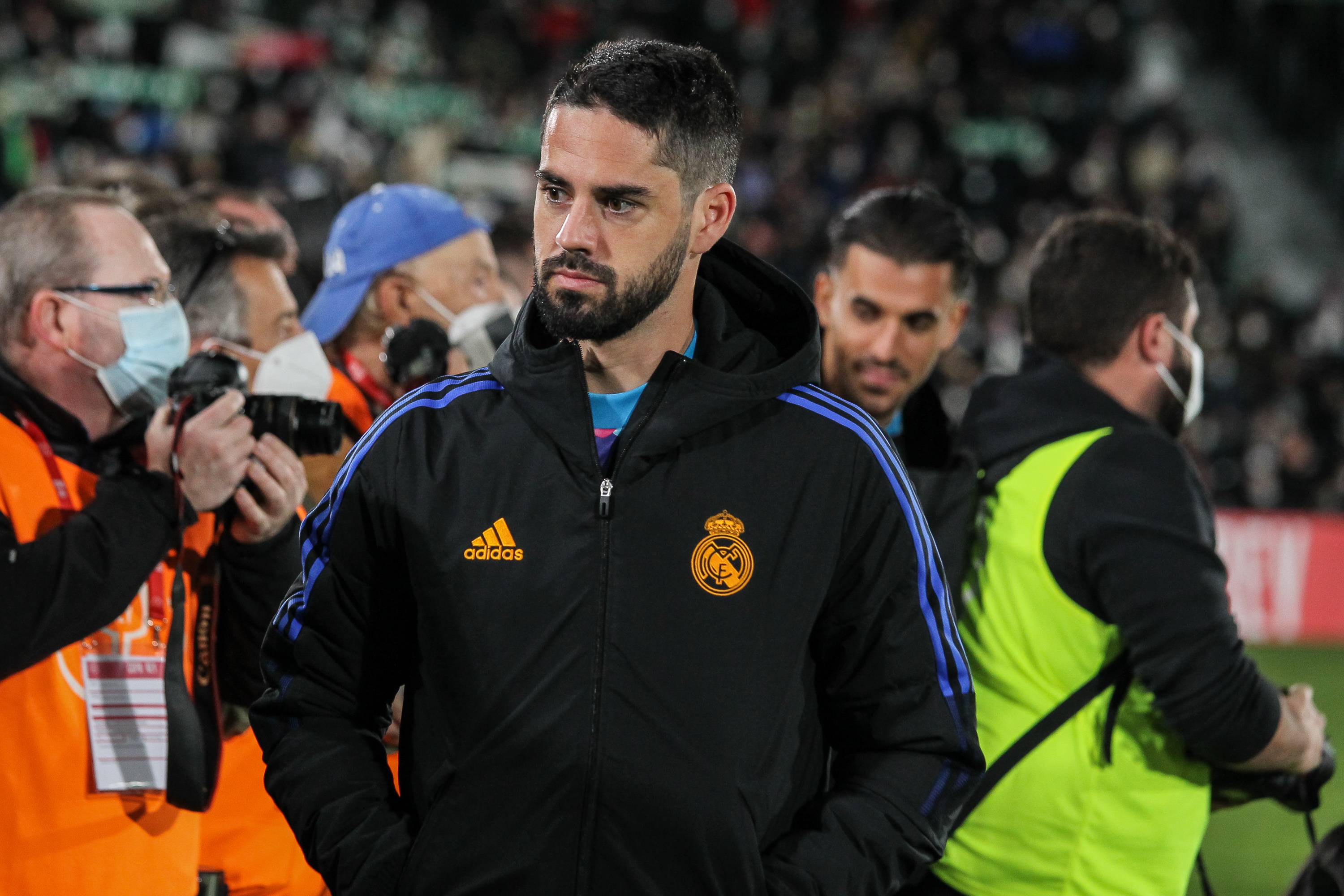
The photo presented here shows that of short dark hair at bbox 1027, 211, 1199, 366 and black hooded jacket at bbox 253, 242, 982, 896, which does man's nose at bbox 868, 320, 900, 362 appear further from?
black hooded jacket at bbox 253, 242, 982, 896

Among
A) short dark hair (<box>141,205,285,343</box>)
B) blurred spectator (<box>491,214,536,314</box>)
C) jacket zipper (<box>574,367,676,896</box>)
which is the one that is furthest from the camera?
blurred spectator (<box>491,214,536,314</box>)

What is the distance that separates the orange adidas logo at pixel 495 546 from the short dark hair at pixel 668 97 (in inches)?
20.8

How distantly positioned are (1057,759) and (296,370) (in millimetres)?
1802

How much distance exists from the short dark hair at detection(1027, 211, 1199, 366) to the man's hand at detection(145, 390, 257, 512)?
157 cm

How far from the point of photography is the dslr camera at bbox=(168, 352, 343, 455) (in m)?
2.69

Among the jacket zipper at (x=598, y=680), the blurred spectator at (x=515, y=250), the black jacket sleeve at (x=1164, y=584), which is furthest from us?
the blurred spectator at (x=515, y=250)

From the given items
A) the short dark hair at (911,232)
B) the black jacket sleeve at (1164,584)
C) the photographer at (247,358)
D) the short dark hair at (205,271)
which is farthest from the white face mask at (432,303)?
the black jacket sleeve at (1164,584)

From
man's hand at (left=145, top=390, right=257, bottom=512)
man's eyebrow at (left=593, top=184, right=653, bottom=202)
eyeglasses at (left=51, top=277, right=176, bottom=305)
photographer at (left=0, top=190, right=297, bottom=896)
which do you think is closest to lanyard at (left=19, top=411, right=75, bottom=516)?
photographer at (left=0, top=190, right=297, bottom=896)

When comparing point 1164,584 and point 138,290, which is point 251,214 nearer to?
point 138,290

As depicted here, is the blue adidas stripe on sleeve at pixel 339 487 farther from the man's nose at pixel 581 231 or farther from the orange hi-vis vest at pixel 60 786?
the orange hi-vis vest at pixel 60 786

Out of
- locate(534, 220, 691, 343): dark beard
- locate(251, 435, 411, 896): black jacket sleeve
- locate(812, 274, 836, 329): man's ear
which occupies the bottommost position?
locate(251, 435, 411, 896): black jacket sleeve

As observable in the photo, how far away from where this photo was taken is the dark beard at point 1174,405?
295 cm

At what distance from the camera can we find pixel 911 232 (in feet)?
10.9

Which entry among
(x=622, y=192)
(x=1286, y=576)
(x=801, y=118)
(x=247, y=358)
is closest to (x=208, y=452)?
(x=247, y=358)
